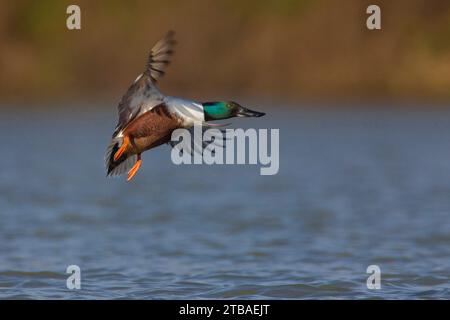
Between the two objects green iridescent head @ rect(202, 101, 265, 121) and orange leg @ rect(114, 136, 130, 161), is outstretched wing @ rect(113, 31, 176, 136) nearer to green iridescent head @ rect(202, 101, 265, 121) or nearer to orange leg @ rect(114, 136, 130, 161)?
orange leg @ rect(114, 136, 130, 161)

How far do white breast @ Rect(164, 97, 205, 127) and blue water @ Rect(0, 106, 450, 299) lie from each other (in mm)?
1993

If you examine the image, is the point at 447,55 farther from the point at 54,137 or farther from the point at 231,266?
the point at 231,266

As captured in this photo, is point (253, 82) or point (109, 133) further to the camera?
point (253, 82)

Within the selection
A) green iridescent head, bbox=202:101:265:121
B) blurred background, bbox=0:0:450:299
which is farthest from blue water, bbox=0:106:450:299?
green iridescent head, bbox=202:101:265:121

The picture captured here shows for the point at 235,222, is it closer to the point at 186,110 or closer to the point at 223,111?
the point at 223,111

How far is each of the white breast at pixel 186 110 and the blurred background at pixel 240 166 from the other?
78.5 inches

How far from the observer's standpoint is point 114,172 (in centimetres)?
820

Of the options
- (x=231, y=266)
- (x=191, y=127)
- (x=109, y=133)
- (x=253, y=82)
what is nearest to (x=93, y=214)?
(x=231, y=266)

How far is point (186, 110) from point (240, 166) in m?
12.7

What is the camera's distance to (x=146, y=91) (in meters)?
7.91

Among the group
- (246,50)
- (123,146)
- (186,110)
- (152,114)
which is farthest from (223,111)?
(246,50)

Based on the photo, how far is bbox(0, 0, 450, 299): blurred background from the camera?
10625 mm

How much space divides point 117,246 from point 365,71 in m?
21.1

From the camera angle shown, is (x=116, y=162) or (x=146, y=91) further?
(x=116, y=162)
